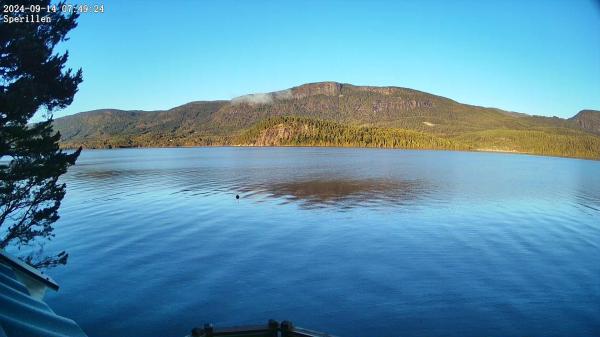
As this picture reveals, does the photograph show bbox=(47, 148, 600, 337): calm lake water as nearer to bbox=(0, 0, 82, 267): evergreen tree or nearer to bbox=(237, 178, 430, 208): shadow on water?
bbox=(237, 178, 430, 208): shadow on water

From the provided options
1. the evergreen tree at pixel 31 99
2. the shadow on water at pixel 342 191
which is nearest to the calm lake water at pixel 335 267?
the shadow on water at pixel 342 191

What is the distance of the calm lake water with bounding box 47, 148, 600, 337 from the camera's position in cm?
1814

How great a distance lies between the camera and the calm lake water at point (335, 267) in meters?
18.1

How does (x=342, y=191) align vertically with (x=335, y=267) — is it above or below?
above

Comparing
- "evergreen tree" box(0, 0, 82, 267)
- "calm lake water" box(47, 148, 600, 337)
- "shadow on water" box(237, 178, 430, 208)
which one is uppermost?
"evergreen tree" box(0, 0, 82, 267)

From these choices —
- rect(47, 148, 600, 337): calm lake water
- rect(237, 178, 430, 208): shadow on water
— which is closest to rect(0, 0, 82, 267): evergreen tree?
rect(47, 148, 600, 337): calm lake water

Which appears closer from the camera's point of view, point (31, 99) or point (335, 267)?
point (31, 99)

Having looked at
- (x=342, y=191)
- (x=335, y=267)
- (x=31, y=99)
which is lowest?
(x=335, y=267)

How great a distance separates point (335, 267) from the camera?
82.3ft

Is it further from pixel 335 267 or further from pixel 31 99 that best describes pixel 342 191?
pixel 31 99

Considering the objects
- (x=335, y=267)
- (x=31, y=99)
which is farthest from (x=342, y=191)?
(x=31, y=99)

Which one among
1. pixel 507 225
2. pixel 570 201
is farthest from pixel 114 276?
pixel 570 201

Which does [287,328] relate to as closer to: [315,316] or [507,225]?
[315,316]

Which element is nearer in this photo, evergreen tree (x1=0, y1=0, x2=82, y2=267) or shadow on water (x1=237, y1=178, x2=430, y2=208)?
evergreen tree (x1=0, y1=0, x2=82, y2=267)
